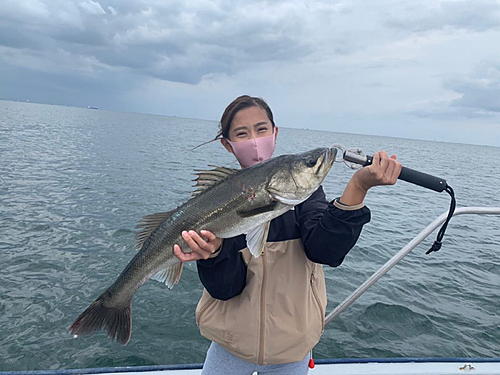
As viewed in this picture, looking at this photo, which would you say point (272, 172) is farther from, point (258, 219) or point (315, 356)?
point (315, 356)

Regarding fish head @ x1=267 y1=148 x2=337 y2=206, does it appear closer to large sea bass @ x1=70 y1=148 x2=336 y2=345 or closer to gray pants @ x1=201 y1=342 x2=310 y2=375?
large sea bass @ x1=70 y1=148 x2=336 y2=345

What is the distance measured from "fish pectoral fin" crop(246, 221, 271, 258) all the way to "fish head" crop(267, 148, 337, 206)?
28 cm

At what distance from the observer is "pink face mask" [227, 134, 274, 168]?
319 centimetres

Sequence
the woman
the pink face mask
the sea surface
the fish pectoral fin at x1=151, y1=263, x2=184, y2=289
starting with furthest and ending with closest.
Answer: the sea surface
the pink face mask
the fish pectoral fin at x1=151, y1=263, x2=184, y2=289
the woman

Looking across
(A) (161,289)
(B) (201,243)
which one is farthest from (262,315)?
(A) (161,289)

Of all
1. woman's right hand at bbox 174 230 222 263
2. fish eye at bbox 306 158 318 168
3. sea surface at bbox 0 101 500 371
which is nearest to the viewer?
woman's right hand at bbox 174 230 222 263

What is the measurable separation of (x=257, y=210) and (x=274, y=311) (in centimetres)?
82

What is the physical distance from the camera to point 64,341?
623cm

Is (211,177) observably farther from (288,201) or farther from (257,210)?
(288,201)

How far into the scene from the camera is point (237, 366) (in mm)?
2922

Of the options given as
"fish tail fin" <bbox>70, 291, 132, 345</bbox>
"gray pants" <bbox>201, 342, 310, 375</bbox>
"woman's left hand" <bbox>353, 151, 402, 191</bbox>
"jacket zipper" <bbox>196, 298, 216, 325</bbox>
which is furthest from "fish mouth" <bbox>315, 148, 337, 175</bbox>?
"fish tail fin" <bbox>70, 291, 132, 345</bbox>

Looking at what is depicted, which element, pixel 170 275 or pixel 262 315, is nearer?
pixel 262 315

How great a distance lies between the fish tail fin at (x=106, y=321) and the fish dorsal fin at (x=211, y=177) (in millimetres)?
1290

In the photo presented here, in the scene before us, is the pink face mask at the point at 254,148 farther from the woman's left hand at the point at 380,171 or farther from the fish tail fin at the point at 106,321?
the fish tail fin at the point at 106,321
